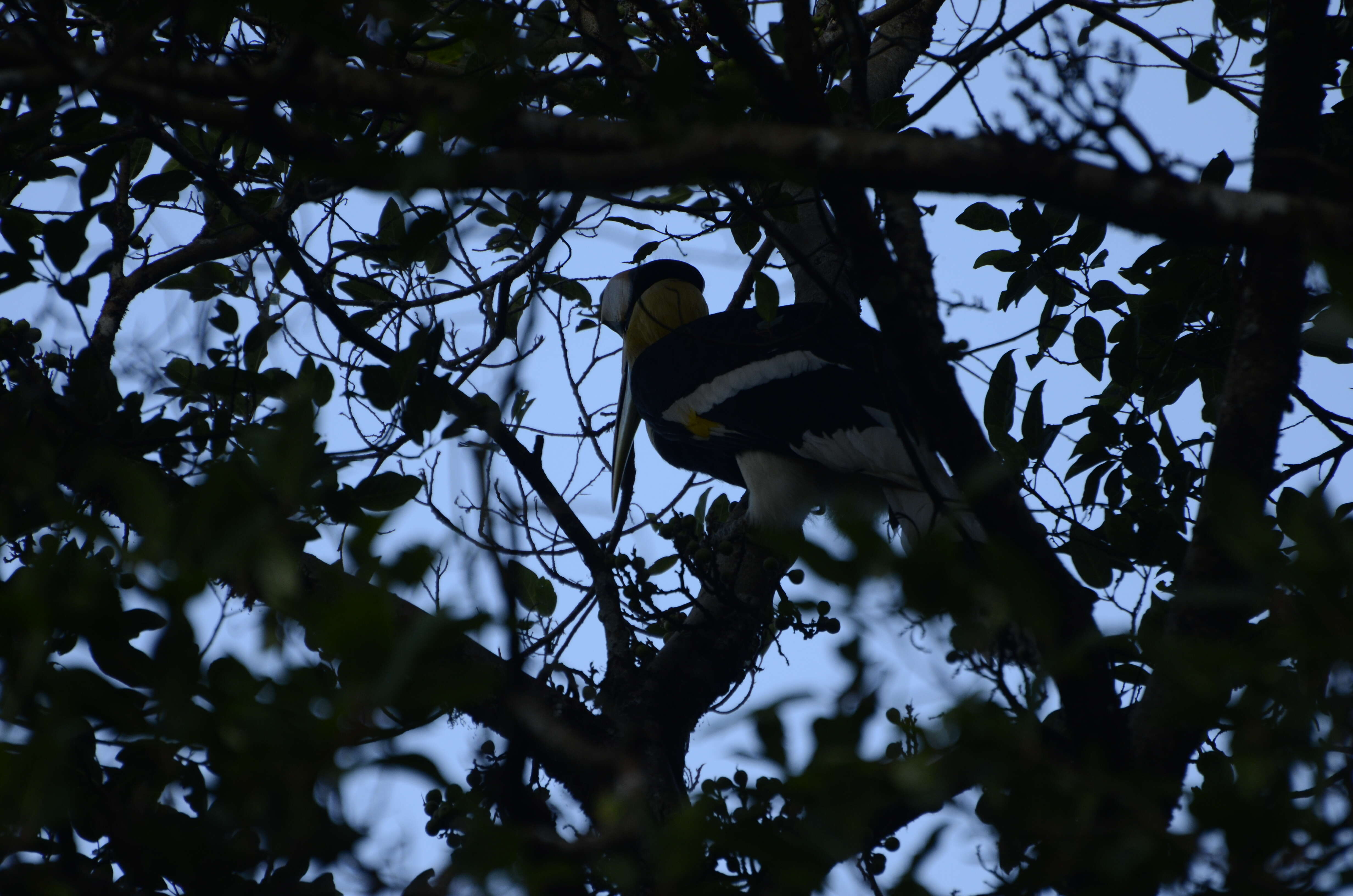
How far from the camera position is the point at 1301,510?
0.79 metres

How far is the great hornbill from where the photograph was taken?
2842mm

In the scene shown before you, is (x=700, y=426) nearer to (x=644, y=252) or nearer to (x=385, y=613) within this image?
(x=644, y=252)

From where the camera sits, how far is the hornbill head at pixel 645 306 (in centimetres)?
390

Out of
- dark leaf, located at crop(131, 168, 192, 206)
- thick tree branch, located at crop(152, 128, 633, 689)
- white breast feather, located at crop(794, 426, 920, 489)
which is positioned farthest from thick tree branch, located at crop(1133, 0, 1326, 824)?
dark leaf, located at crop(131, 168, 192, 206)

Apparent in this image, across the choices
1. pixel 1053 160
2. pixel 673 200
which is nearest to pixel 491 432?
pixel 1053 160

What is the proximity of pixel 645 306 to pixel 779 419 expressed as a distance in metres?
0.98

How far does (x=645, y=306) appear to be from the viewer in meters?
3.88

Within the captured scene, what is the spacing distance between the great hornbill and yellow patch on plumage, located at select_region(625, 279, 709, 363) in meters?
0.37

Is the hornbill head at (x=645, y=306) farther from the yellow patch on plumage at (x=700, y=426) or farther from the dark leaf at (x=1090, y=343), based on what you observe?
the dark leaf at (x=1090, y=343)

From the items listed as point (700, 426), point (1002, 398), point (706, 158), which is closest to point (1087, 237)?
point (1002, 398)

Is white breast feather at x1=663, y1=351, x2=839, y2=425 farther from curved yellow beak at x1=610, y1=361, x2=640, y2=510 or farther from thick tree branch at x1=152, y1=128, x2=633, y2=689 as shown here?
thick tree branch at x1=152, y1=128, x2=633, y2=689

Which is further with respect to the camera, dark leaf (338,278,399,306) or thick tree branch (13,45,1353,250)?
dark leaf (338,278,399,306)

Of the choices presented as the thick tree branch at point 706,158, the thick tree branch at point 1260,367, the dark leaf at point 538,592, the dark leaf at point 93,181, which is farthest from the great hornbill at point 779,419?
the dark leaf at point 93,181

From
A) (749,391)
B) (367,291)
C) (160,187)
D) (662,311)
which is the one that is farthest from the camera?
(662,311)
